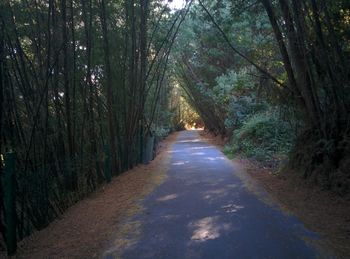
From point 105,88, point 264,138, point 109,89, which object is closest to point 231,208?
point 109,89

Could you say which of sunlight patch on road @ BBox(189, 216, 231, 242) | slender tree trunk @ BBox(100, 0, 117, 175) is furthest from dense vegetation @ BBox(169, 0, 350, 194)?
slender tree trunk @ BBox(100, 0, 117, 175)

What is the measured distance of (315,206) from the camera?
7098mm

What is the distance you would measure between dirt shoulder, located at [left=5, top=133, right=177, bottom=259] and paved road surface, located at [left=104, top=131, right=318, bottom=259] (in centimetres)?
34

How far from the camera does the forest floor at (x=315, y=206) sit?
5.39 metres

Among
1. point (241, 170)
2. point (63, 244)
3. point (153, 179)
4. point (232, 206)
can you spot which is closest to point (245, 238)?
point (232, 206)

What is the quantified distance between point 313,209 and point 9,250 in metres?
4.45

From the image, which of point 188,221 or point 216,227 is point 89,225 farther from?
point 216,227

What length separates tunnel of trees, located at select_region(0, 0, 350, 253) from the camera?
7.34 meters

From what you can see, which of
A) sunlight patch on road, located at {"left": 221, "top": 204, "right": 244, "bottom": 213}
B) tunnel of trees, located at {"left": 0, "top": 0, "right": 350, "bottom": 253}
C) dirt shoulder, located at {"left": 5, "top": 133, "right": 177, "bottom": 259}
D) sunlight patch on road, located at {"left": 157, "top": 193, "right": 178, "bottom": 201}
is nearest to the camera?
dirt shoulder, located at {"left": 5, "top": 133, "right": 177, "bottom": 259}

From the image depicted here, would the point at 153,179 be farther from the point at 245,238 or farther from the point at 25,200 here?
the point at 245,238

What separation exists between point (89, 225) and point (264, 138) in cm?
1096

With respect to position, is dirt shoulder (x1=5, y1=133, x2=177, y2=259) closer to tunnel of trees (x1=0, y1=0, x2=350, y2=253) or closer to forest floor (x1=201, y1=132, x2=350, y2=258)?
tunnel of trees (x1=0, y1=0, x2=350, y2=253)

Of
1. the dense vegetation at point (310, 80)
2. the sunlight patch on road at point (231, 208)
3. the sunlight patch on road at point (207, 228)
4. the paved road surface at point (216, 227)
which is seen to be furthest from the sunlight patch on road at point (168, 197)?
the dense vegetation at point (310, 80)

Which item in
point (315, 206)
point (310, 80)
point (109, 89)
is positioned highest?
point (109, 89)
